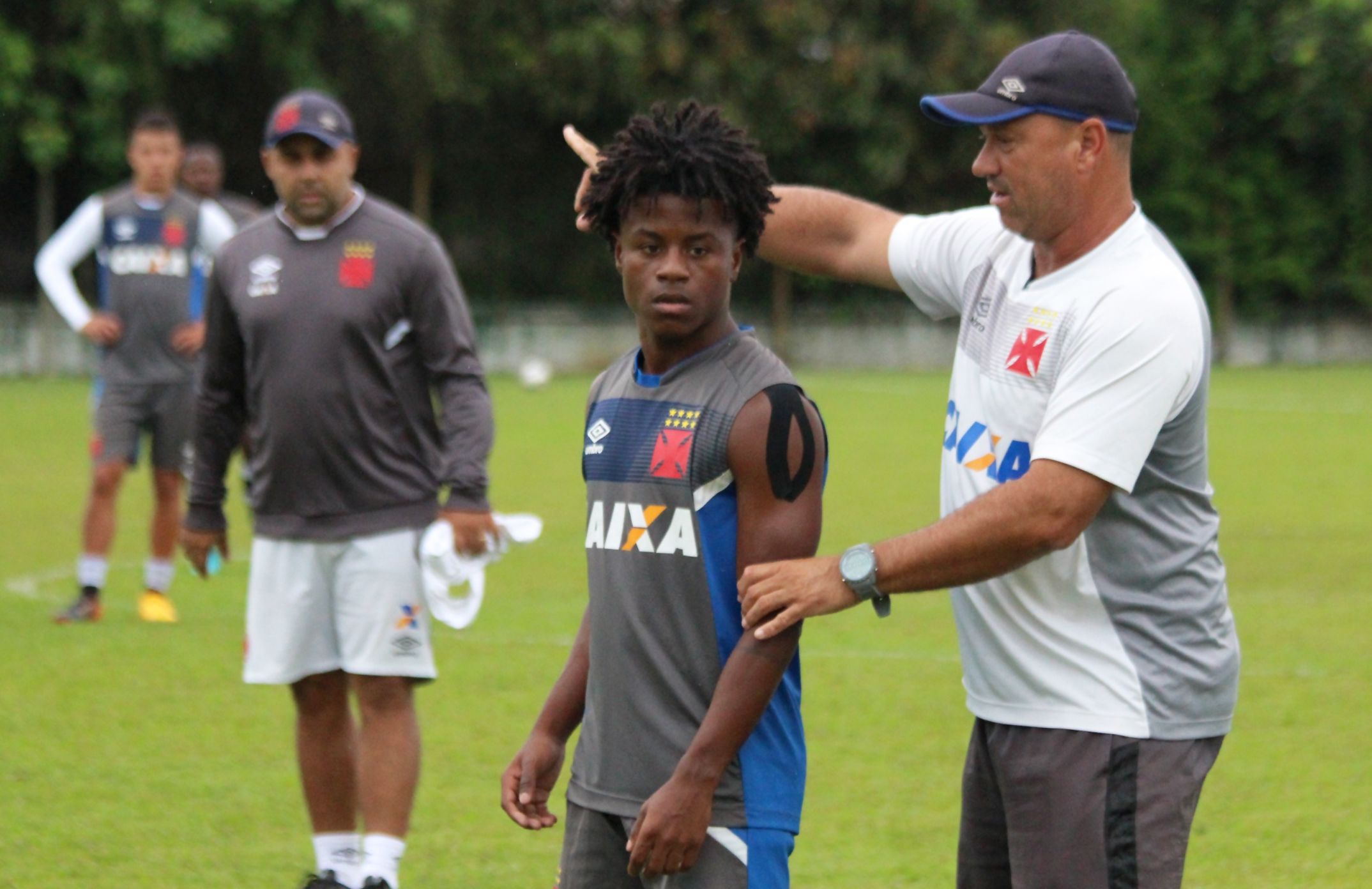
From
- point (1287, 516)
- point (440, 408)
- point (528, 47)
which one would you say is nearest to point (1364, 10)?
point (528, 47)

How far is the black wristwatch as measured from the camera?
3.17 m

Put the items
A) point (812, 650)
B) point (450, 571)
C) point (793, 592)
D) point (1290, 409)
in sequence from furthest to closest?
point (1290, 409), point (812, 650), point (450, 571), point (793, 592)

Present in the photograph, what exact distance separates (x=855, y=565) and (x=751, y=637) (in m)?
0.25

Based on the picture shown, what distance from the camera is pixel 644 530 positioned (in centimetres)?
343

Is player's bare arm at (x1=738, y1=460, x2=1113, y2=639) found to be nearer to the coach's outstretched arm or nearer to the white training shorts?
the white training shorts

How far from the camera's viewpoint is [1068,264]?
11.6ft

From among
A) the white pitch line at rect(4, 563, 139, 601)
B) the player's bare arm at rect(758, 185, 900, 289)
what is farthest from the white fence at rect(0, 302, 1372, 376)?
the player's bare arm at rect(758, 185, 900, 289)

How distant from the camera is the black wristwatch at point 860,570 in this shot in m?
3.17

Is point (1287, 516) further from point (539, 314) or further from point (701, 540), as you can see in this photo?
point (539, 314)

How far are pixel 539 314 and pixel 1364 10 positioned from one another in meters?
19.1

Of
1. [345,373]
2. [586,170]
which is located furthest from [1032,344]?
[345,373]

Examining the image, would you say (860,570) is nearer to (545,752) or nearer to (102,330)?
(545,752)

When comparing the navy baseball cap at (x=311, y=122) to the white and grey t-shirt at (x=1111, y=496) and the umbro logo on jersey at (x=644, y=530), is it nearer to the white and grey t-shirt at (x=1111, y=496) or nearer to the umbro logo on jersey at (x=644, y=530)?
the umbro logo on jersey at (x=644, y=530)

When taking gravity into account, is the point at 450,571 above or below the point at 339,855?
above
